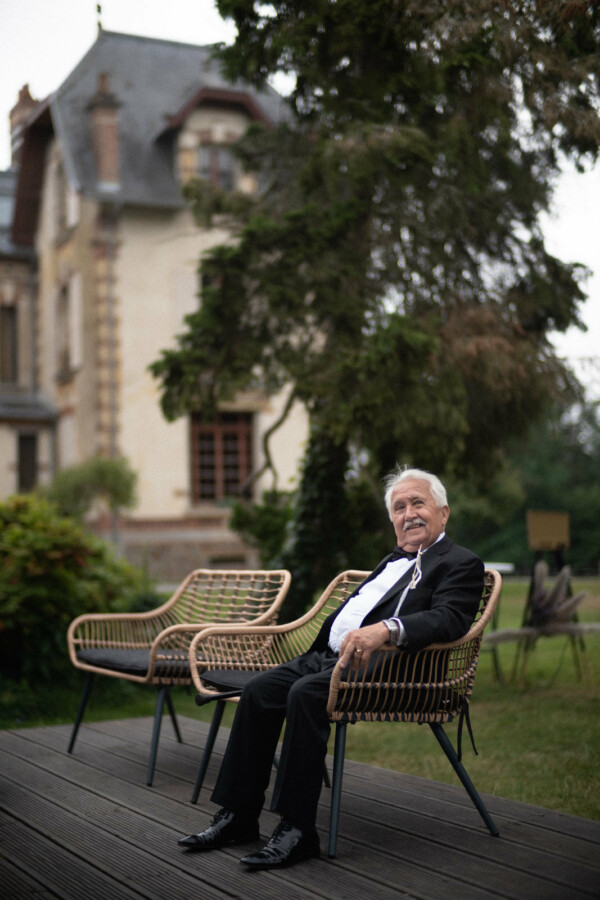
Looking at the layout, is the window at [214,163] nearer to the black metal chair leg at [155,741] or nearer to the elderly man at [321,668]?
the black metal chair leg at [155,741]

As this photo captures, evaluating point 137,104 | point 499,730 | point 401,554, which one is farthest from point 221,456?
point 401,554

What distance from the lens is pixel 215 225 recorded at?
9078 mm

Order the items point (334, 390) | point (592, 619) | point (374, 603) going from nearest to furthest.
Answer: point (374, 603), point (334, 390), point (592, 619)

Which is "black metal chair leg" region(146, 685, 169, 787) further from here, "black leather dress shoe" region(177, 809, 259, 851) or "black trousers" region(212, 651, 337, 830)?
"black trousers" region(212, 651, 337, 830)

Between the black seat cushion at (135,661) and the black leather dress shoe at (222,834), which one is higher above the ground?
the black seat cushion at (135,661)

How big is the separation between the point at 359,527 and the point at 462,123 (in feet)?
13.8

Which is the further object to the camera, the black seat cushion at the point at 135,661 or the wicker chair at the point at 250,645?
the black seat cushion at the point at 135,661

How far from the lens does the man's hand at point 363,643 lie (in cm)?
328

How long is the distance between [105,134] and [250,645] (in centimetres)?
1805

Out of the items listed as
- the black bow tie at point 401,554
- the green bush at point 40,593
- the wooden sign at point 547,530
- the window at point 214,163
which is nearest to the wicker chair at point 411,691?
the black bow tie at point 401,554

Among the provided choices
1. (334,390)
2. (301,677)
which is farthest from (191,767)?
(334,390)

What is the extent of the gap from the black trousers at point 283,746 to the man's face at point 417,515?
512 mm

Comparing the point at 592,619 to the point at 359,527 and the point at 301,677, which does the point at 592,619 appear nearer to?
the point at 359,527

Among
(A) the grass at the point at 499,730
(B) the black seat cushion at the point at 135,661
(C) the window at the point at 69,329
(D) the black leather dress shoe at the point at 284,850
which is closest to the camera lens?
(D) the black leather dress shoe at the point at 284,850
